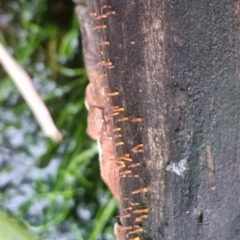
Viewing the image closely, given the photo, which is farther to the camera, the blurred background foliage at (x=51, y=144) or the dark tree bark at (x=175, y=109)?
the blurred background foliage at (x=51, y=144)

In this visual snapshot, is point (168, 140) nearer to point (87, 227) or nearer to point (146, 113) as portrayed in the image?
point (146, 113)

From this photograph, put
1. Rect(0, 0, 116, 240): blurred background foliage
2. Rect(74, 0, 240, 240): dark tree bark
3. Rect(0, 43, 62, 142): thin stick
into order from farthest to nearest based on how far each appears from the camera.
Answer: Rect(0, 0, 116, 240): blurred background foliage
Rect(0, 43, 62, 142): thin stick
Rect(74, 0, 240, 240): dark tree bark

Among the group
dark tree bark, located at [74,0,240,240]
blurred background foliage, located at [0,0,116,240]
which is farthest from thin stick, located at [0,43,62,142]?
dark tree bark, located at [74,0,240,240]

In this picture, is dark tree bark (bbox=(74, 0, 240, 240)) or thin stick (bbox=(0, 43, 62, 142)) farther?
thin stick (bbox=(0, 43, 62, 142))

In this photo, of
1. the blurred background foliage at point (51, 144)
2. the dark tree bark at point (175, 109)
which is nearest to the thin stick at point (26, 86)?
the blurred background foliage at point (51, 144)

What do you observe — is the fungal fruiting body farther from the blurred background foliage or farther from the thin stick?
the blurred background foliage

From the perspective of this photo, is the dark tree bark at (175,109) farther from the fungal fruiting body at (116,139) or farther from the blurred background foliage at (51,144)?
the blurred background foliage at (51,144)
